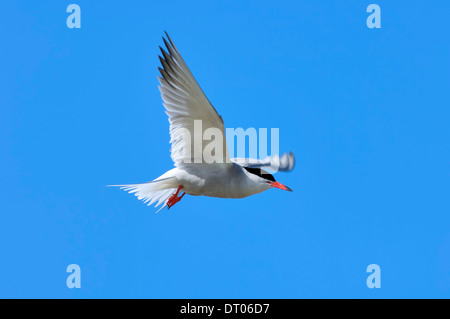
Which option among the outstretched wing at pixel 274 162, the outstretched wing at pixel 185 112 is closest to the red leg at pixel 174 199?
the outstretched wing at pixel 185 112

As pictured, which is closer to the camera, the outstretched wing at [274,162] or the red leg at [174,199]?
the red leg at [174,199]

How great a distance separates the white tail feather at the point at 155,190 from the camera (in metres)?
6.68

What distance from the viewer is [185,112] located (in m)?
6.36

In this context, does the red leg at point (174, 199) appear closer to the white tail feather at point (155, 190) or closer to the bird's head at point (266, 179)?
the white tail feather at point (155, 190)

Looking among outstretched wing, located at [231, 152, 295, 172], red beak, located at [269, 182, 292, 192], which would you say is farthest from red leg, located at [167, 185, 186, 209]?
outstretched wing, located at [231, 152, 295, 172]

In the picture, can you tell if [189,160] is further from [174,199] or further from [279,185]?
[279,185]

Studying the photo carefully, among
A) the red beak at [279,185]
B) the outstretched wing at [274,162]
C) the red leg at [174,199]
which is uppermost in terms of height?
the outstretched wing at [274,162]

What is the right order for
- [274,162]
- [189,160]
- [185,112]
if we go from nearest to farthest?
[185,112], [189,160], [274,162]

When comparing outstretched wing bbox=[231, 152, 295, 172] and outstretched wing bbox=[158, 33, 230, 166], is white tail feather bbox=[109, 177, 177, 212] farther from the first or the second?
outstretched wing bbox=[231, 152, 295, 172]

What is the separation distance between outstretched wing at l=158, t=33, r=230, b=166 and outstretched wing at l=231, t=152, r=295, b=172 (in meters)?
1.00

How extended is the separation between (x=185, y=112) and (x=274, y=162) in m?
1.62

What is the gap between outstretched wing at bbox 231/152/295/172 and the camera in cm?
738

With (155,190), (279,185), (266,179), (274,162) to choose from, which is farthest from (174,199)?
(274,162)
